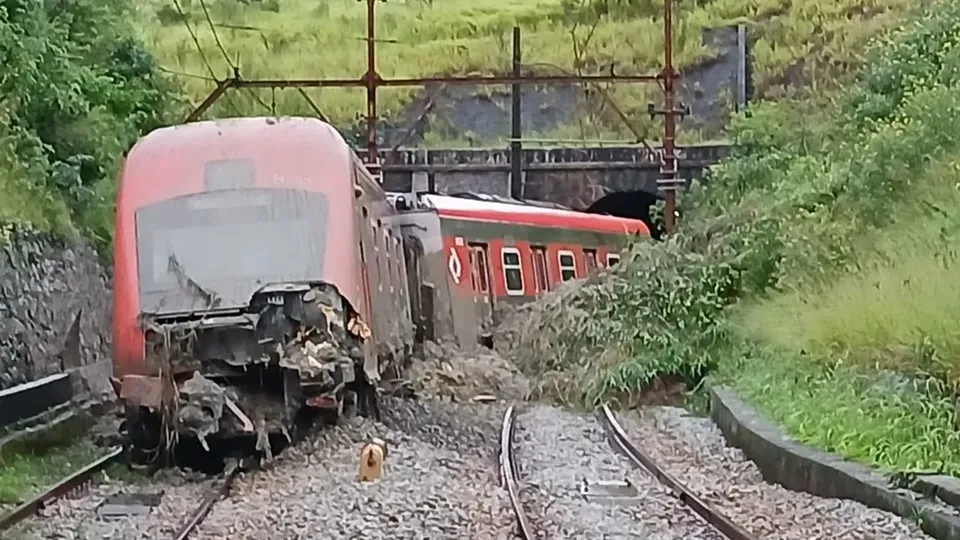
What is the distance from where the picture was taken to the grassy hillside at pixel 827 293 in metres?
11.8

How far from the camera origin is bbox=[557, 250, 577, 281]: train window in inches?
987

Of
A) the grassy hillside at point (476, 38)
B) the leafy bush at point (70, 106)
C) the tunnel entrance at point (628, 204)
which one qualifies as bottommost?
the tunnel entrance at point (628, 204)

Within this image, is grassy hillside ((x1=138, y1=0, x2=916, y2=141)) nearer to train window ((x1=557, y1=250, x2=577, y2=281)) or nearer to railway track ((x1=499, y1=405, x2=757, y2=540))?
train window ((x1=557, y1=250, x2=577, y2=281))

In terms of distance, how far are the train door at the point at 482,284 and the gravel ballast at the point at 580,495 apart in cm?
598

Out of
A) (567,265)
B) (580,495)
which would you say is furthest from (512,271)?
(580,495)

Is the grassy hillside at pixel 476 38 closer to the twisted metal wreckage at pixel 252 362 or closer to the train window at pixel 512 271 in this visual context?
the train window at pixel 512 271

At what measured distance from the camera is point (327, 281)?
13414mm

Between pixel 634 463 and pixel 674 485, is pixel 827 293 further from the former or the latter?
pixel 674 485

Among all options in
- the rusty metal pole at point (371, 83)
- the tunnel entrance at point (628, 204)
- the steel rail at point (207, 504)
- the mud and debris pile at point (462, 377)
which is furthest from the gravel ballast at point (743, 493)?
→ the tunnel entrance at point (628, 204)

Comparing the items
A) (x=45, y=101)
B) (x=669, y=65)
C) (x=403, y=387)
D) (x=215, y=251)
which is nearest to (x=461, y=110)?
(x=669, y=65)

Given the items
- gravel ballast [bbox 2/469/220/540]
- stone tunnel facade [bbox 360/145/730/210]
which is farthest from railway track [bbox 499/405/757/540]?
stone tunnel facade [bbox 360/145/730/210]

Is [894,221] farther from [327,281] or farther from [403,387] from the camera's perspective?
[327,281]

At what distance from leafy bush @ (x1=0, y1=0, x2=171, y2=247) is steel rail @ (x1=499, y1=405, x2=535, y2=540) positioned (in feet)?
20.6

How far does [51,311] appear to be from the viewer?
59.8 feet
